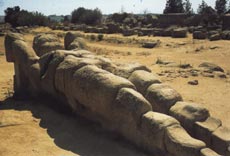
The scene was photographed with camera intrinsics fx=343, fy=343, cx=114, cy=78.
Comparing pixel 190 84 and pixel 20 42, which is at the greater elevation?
pixel 20 42

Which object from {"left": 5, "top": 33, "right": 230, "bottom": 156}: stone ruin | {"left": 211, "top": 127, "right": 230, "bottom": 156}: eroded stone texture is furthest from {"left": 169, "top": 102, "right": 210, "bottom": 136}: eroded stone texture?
{"left": 211, "top": 127, "right": 230, "bottom": 156}: eroded stone texture

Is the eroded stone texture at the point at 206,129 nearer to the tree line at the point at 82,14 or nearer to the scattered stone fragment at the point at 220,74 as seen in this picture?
the scattered stone fragment at the point at 220,74

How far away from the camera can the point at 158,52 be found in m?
19.8

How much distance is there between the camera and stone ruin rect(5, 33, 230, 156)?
5.77 meters

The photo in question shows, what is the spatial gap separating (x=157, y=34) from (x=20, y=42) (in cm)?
1871

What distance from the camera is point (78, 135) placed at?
714 centimetres

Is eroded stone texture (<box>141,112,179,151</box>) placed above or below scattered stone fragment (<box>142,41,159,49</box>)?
below

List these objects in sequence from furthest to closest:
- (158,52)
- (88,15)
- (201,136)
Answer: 1. (88,15)
2. (158,52)
3. (201,136)

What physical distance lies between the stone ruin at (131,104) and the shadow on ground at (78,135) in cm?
19

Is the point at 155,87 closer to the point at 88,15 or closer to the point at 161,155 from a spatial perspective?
the point at 161,155

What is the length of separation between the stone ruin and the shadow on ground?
19 centimetres

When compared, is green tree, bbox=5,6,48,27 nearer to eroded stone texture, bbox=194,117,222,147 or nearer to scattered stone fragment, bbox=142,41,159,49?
scattered stone fragment, bbox=142,41,159,49

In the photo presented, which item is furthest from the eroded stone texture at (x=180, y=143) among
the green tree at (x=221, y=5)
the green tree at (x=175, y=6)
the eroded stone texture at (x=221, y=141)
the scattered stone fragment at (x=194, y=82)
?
the green tree at (x=175, y=6)

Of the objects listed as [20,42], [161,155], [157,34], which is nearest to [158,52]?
[157,34]
